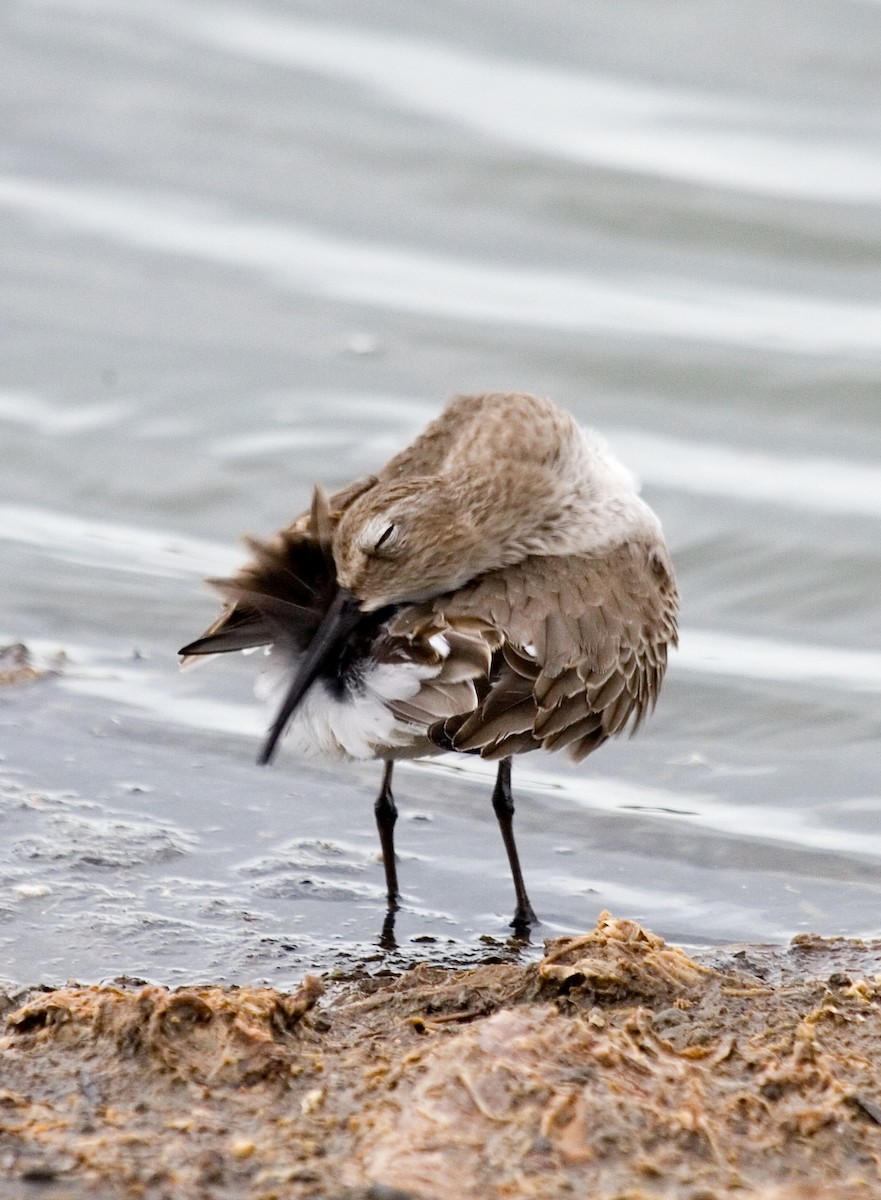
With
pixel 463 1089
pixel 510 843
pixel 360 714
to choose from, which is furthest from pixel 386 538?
pixel 463 1089

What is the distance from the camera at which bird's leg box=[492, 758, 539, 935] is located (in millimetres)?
5419

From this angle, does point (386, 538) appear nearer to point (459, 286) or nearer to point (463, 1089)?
point (463, 1089)

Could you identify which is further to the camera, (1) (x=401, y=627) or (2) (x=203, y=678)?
(2) (x=203, y=678)

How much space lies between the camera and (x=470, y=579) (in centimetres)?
544

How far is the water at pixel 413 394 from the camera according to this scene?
573 cm

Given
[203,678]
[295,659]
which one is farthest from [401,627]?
[203,678]

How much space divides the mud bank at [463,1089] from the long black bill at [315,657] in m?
0.91

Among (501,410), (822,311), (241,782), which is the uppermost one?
(822,311)

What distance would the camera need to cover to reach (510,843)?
5656 mm

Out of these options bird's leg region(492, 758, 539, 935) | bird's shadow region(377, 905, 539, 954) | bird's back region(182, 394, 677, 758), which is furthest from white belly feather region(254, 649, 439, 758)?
bird's leg region(492, 758, 539, 935)

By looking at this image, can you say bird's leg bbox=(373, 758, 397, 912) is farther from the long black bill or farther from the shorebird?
the long black bill

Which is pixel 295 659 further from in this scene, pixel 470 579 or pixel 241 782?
pixel 241 782

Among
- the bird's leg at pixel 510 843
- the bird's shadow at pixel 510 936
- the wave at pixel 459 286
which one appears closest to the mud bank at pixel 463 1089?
the bird's shadow at pixel 510 936

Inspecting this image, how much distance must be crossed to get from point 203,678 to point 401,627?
260cm
